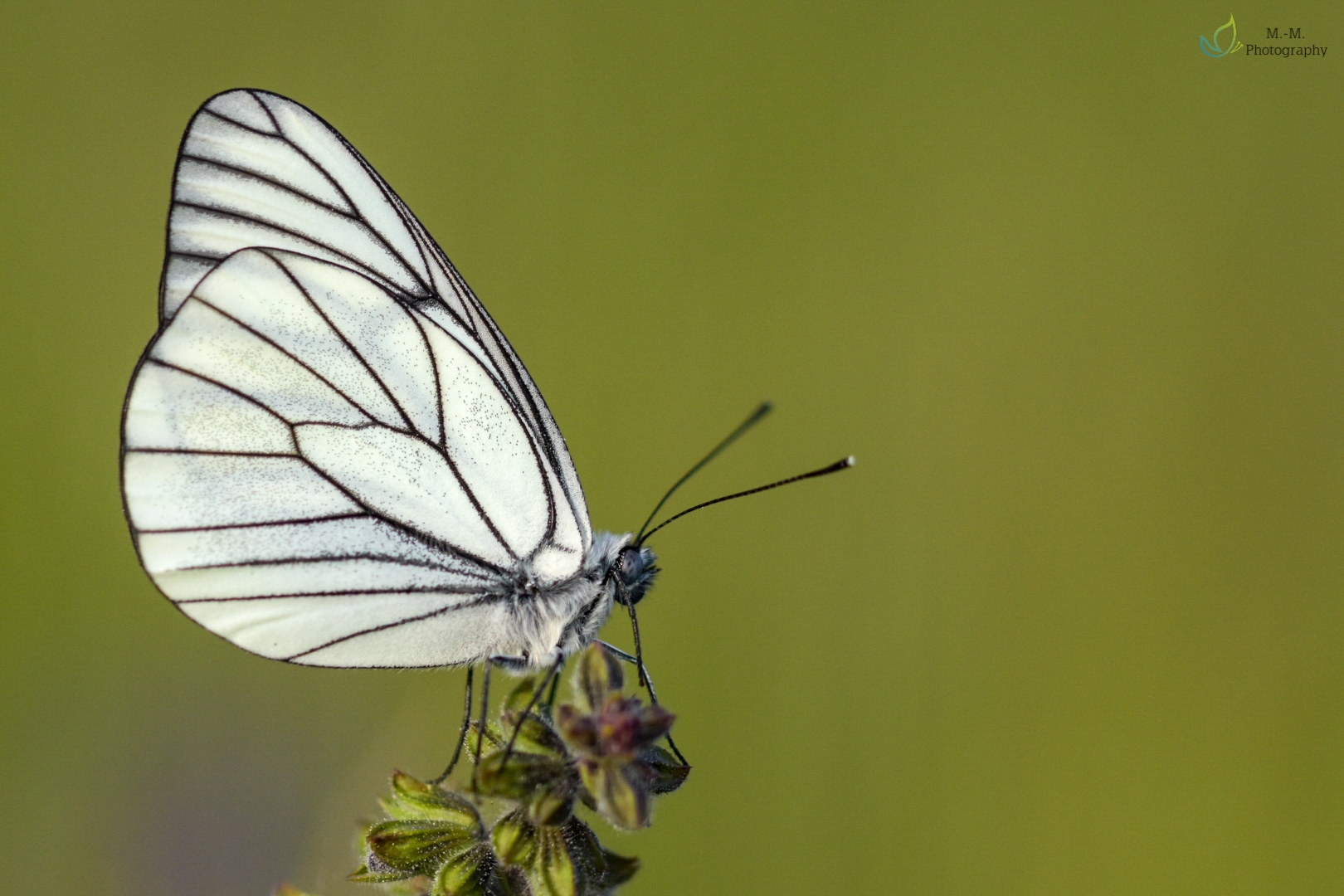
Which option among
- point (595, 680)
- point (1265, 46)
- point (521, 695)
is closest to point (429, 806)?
point (521, 695)

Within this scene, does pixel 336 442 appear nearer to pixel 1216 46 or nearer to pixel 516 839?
pixel 516 839

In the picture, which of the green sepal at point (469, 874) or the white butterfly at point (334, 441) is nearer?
the green sepal at point (469, 874)

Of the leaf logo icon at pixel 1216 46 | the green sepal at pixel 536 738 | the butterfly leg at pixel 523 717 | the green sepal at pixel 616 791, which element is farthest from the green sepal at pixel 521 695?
the leaf logo icon at pixel 1216 46

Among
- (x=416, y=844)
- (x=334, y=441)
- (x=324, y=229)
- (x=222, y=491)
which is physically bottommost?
(x=416, y=844)

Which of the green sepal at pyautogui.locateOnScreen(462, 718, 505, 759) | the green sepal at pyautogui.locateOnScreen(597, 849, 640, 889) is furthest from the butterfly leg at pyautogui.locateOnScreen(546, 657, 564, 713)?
the green sepal at pyautogui.locateOnScreen(597, 849, 640, 889)

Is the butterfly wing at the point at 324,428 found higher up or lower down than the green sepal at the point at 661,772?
higher up

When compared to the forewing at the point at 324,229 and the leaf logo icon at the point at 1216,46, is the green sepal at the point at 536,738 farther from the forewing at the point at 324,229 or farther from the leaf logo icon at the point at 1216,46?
the leaf logo icon at the point at 1216,46

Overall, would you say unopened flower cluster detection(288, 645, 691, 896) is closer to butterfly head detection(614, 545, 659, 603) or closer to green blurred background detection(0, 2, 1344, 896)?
butterfly head detection(614, 545, 659, 603)
